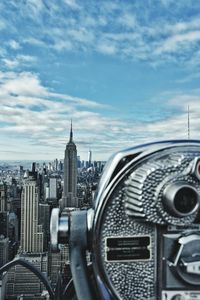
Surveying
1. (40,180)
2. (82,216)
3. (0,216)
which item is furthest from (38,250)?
(82,216)

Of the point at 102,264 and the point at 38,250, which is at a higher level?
the point at 102,264

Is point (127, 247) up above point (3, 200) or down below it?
above

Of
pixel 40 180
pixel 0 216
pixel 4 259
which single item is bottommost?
pixel 4 259

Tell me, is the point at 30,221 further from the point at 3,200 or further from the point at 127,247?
the point at 127,247

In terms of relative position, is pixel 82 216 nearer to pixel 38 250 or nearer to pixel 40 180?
pixel 38 250

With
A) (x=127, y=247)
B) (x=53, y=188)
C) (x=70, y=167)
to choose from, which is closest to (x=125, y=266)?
(x=127, y=247)

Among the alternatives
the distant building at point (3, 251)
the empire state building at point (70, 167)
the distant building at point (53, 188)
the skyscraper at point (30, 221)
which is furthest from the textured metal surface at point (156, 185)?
the distant building at point (53, 188)
